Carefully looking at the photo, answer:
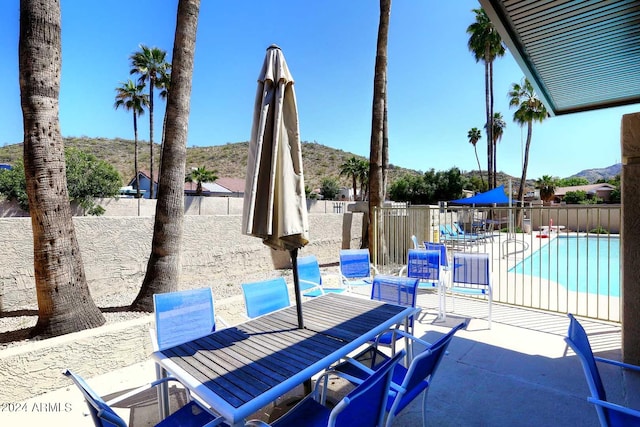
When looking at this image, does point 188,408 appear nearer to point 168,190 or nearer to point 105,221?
point 168,190

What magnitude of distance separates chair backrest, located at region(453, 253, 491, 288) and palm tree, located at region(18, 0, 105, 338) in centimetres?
494

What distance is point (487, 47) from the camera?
23.1 metres

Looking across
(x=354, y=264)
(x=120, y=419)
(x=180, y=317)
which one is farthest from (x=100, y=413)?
(x=354, y=264)

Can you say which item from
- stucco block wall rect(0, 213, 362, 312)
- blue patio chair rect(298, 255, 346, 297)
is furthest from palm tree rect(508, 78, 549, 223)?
blue patio chair rect(298, 255, 346, 297)

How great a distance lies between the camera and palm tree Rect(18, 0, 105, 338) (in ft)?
10.5

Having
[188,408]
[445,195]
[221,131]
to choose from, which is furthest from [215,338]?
[221,131]

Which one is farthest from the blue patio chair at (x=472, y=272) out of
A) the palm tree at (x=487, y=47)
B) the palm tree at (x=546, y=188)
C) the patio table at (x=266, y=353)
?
the palm tree at (x=546, y=188)

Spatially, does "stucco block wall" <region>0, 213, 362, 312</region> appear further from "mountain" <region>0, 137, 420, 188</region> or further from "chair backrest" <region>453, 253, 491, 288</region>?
"mountain" <region>0, 137, 420, 188</region>

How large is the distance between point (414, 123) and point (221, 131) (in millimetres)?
34821

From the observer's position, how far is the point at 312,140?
67.4m

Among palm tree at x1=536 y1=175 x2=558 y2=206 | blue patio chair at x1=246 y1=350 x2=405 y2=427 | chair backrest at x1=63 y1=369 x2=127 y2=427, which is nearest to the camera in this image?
chair backrest at x1=63 y1=369 x2=127 y2=427

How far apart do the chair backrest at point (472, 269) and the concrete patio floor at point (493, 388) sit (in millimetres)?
776

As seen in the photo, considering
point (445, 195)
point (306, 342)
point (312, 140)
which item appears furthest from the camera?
point (312, 140)

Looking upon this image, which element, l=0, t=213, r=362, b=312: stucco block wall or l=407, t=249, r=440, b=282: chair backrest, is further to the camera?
l=407, t=249, r=440, b=282: chair backrest
